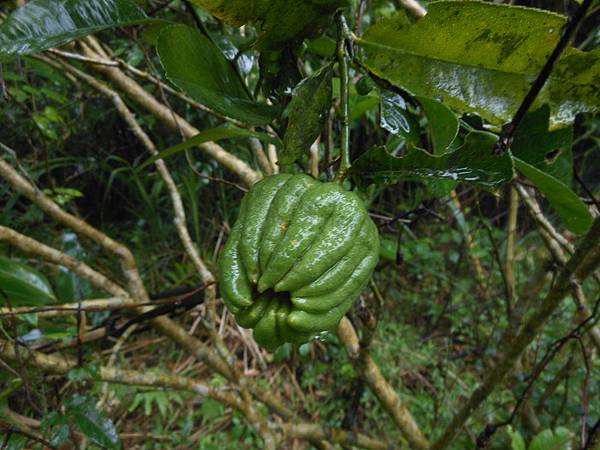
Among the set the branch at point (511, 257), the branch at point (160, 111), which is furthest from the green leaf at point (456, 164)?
the branch at point (511, 257)

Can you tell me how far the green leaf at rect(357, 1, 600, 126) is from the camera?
19.2 inches

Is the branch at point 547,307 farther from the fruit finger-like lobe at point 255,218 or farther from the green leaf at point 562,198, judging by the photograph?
the fruit finger-like lobe at point 255,218

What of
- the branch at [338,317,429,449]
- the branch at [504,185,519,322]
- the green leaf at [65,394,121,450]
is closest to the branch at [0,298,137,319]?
the green leaf at [65,394,121,450]

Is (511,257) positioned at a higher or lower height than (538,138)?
lower

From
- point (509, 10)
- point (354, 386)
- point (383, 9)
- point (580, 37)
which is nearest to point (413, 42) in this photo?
point (509, 10)

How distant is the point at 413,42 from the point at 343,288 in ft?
1.00

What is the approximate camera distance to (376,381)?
1.15 metres

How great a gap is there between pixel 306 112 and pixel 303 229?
0.46 feet

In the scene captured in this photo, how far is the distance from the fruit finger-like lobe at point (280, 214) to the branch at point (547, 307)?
502mm

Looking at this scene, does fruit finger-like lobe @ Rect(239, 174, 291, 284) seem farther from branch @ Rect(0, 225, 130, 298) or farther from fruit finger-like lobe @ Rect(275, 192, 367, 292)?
branch @ Rect(0, 225, 130, 298)

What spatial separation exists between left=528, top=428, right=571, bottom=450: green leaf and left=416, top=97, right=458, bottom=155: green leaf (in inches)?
37.3

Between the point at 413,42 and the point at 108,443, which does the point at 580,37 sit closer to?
the point at 413,42

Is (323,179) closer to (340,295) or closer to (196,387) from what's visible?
(340,295)

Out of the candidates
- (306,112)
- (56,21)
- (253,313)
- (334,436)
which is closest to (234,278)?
(253,313)
